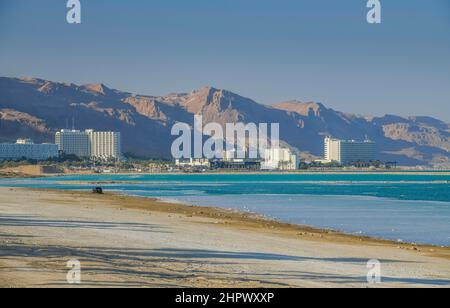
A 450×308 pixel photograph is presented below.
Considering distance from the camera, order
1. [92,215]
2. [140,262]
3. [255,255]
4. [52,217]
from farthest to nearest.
→ [92,215], [52,217], [255,255], [140,262]

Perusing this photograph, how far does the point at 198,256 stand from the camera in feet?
70.5

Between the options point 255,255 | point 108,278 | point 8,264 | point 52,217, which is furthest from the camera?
point 52,217

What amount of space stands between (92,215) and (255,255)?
60.4 ft

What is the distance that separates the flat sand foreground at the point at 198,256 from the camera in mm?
16766

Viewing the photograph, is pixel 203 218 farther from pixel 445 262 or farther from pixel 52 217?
pixel 445 262

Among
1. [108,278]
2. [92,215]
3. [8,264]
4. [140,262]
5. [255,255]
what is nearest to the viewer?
[108,278]

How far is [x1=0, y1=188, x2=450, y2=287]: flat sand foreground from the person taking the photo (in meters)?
16.8
